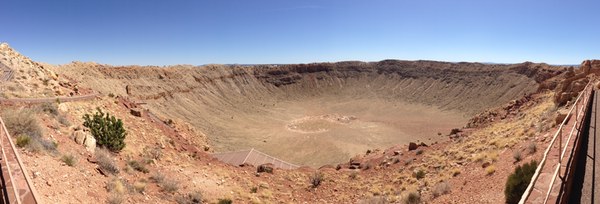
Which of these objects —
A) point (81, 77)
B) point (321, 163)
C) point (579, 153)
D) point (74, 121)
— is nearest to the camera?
point (579, 153)

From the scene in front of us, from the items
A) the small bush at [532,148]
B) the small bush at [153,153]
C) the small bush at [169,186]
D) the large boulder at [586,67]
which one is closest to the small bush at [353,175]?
the small bush at [532,148]

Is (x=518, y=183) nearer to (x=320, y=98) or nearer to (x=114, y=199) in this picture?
(x=114, y=199)

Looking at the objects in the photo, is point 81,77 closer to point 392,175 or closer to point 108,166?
point 108,166

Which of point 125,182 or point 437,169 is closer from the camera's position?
point 125,182

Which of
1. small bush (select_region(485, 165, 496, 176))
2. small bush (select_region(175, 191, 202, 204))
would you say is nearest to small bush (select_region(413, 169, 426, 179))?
small bush (select_region(485, 165, 496, 176))

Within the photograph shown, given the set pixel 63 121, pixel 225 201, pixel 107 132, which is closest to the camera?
pixel 225 201

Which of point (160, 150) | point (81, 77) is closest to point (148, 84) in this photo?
point (81, 77)

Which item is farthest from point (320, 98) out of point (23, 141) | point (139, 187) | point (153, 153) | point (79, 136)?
point (23, 141)

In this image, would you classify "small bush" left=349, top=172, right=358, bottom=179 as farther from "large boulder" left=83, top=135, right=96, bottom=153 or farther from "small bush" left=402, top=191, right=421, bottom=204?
"large boulder" left=83, top=135, right=96, bottom=153
